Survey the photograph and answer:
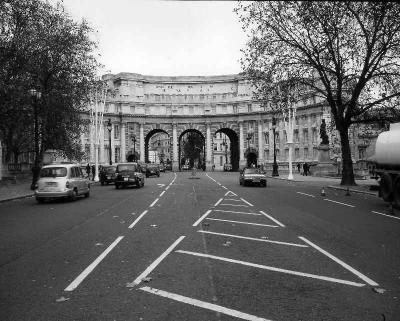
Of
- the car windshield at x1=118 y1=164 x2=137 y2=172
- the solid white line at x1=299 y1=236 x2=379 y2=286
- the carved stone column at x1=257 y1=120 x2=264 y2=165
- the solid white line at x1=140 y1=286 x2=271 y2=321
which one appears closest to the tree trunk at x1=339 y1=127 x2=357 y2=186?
the car windshield at x1=118 y1=164 x2=137 y2=172

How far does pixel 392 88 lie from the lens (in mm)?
30531

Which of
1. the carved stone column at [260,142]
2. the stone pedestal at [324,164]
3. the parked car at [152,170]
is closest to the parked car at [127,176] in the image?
the stone pedestal at [324,164]

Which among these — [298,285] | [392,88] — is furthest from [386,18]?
[298,285]

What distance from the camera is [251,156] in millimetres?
94875

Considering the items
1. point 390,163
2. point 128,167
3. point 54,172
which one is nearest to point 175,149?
point 128,167

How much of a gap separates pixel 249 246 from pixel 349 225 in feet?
14.9

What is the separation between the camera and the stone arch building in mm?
92312

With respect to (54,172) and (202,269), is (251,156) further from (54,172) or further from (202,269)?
(202,269)

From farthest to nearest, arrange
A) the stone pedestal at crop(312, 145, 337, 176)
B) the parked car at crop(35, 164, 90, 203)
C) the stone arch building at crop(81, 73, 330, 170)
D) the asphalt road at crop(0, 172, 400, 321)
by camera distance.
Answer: the stone arch building at crop(81, 73, 330, 170)
the stone pedestal at crop(312, 145, 337, 176)
the parked car at crop(35, 164, 90, 203)
the asphalt road at crop(0, 172, 400, 321)

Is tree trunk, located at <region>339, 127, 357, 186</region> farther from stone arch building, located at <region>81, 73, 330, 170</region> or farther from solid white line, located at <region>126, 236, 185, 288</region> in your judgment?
stone arch building, located at <region>81, 73, 330, 170</region>

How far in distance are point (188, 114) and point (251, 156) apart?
58.0 feet

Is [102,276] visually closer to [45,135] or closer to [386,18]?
[386,18]

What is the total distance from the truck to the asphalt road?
3774 mm

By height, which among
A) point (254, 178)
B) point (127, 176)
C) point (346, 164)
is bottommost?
point (254, 178)
